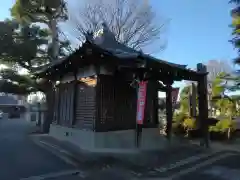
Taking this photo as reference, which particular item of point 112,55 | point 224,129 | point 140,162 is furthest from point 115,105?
point 224,129

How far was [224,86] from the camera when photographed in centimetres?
1373

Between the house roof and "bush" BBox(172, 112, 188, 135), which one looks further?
"bush" BBox(172, 112, 188, 135)

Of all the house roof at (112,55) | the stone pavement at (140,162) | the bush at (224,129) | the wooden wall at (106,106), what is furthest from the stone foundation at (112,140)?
the bush at (224,129)

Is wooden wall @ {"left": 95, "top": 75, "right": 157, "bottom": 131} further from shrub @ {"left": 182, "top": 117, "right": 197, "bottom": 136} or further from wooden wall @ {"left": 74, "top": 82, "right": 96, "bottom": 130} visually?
shrub @ {"left": 182, "top": 117, "right": 197, "bottom": 136}

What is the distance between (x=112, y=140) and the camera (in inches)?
336

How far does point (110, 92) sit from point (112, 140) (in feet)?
6.29

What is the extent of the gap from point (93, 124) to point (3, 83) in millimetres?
10107

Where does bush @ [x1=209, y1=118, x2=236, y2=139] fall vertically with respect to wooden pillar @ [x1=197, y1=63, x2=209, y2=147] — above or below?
below

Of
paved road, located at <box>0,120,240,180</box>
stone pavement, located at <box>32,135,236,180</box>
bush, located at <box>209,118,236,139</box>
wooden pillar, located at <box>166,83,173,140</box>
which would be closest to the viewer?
paved road, located at <box>0,120,240,180</box>

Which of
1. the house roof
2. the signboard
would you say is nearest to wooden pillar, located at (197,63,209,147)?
the house roof

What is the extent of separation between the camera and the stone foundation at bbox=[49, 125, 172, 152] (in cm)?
818

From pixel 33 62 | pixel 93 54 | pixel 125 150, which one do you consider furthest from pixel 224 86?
pixel 33 62

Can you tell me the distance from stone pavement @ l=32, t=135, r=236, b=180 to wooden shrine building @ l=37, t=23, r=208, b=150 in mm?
715

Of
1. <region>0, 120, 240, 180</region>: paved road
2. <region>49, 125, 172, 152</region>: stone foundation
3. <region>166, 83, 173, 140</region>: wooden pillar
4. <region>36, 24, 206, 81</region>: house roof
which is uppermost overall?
<region>36, 24, 206, 81</region>: house roof
